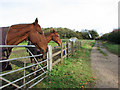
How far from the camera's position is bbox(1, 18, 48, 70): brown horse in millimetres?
2000

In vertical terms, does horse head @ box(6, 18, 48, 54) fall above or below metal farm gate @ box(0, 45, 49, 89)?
above

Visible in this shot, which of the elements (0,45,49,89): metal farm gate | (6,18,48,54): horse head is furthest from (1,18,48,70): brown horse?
(0,45,49,89): metal farm gate

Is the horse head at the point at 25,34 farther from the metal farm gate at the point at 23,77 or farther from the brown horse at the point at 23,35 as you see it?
the metal farm gate at the point at 23,77

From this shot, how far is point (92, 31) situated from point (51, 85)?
5653 cm

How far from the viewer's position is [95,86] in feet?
10.4

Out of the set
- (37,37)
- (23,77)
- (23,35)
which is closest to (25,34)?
(23,35)

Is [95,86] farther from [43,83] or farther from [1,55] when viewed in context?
[1,55]

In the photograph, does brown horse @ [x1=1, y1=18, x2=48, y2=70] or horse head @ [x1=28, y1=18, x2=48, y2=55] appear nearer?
brown horse @ [x1=1, y1=18, x2=48, y2=70]

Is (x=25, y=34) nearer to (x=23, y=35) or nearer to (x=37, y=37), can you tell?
(x=23, y=35)

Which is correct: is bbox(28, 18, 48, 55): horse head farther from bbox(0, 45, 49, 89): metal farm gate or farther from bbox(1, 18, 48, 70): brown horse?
bbox(0, 45, 49, 89): metal farm gate

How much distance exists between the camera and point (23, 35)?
2199mm

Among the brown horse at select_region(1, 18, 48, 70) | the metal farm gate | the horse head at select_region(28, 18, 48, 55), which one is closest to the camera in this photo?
the brown horse at select_region(1, 18, 48, 70)

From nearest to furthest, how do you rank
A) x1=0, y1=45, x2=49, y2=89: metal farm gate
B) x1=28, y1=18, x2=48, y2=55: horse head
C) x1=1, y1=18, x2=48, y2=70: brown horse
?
x1=1, y1=18, x2=48, y2=70: brown horse → x1=0, y1=45, x2=49, y2=89: metal farm gate → x1=28, y1=18, x2=48, y2=55: horse head

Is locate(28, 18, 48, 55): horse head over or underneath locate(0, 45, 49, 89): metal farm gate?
over
